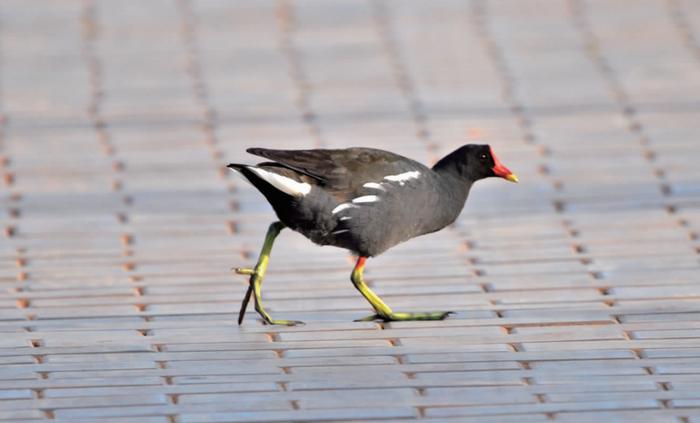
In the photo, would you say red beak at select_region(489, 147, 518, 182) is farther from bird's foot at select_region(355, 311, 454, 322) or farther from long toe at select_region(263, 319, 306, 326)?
long toe at select_region(263, 319, 306, 326)

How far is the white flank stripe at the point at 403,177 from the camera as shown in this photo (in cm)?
479

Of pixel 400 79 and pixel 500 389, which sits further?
pixel 400 79

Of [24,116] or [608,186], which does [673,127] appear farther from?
[24,116]

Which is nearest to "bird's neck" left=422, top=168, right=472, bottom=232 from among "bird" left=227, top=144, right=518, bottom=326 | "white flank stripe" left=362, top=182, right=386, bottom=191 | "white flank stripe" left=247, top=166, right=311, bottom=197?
"bird" left=227, top=144, right=518, bottom=326

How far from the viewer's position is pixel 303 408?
396 centimetres

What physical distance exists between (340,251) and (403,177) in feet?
3.31

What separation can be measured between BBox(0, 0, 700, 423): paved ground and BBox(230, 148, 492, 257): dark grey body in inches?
11.5

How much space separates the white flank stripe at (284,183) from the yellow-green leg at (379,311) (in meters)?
0.35

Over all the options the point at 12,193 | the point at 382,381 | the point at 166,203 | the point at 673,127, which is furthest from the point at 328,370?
the point at 673,127

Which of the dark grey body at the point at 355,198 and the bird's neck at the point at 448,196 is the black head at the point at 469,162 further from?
the dark grey body at the point at 355,198

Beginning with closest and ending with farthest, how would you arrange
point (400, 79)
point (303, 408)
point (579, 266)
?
1. point (303, 408)
2. point (579, 266)
3. point (400, 79)

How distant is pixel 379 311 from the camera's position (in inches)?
188

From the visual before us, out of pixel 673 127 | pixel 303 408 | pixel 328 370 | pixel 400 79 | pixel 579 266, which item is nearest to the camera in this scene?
pixel 303 408

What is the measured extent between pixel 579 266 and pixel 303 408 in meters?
1.75
